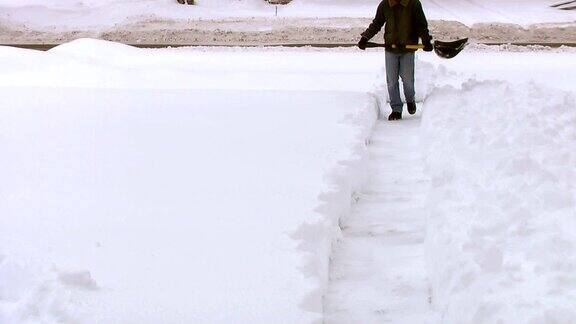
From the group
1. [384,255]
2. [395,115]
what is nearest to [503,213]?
[384,255]

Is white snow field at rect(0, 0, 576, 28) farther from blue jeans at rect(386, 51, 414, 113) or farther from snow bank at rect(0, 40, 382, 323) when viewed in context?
snow bank at rect(0, 40, 382, 323)

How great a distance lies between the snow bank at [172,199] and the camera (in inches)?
143

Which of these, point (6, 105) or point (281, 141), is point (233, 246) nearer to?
point (281, 141)

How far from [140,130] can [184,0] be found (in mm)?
19500

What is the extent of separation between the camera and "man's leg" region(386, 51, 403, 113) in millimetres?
9055

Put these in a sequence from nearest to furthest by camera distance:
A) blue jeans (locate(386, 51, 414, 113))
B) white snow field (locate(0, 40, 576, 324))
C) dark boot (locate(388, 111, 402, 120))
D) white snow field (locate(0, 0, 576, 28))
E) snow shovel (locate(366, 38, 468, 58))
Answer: white snow field (locate(0, 40, 576, 324)) → dark boot (locate(388, 111, 402, 120)) → blue jeans (locate(386, 51, 414, 113)) → snow shovel (locate(366, 38, 468, 58)) → white snow field (locate(0, 0, 576, 28))

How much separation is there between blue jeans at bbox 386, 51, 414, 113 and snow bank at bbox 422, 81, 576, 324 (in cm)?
127

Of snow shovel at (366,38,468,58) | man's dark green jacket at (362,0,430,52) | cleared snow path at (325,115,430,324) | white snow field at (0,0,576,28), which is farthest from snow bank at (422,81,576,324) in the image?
white snow field at (0,0,576,28)

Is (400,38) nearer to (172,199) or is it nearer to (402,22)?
(402,22)

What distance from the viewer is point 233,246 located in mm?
4277

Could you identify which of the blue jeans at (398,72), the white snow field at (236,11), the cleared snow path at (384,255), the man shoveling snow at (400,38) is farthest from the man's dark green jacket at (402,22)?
the white snow field at (236,11)

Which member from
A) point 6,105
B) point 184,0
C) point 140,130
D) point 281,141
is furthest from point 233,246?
point 184,0

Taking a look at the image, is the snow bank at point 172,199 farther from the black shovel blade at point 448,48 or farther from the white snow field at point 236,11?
the white snow field at point 236,11

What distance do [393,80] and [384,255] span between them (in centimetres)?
481
